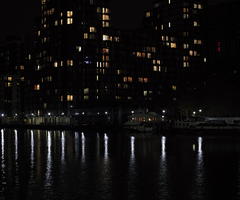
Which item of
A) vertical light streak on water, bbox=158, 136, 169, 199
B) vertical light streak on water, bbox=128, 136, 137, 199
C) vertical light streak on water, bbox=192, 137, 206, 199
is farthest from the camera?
vertical light streak on water, bbox=128, 136, 137, 199

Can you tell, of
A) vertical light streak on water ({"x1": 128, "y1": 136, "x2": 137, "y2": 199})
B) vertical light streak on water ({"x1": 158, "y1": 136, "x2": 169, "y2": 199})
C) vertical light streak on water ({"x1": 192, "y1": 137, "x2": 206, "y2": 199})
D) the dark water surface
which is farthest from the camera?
vertical light streak on water ({"x1": 128, "y1": 136, "x2": 137, "y2": 199})

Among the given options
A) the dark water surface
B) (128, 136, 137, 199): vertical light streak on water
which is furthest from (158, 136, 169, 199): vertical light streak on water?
(128, 136, 137, 199): vertical light streak on water

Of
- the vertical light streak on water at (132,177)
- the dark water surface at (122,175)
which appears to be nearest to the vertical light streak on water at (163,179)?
the dark water surface at (122,175)

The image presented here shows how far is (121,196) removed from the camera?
3691 centimetres

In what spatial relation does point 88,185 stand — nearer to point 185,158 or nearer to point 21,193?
point 21,193

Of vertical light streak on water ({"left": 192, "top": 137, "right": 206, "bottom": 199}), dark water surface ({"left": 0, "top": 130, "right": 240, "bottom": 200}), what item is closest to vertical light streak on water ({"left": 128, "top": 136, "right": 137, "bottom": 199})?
dark water surface ({"left": 0, "top": 130, "right": 240, "bottom": 200})

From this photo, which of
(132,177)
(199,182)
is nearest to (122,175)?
(132,177)

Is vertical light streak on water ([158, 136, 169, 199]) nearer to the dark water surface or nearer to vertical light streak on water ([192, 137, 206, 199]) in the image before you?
the dark water surface

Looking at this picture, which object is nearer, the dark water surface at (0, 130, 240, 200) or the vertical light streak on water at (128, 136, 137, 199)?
the dark water surface at (0, 130, 240, 200)

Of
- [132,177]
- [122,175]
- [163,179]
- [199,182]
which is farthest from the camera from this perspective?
[122,175]

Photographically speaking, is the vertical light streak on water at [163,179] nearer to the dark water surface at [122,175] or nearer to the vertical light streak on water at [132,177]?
the dark water surface at [122,175]

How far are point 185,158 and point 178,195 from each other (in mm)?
24770

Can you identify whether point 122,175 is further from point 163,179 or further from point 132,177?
point 163,179

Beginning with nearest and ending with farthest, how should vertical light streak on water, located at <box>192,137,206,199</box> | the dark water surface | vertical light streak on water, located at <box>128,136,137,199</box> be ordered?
vertical light streak on water, located at <box>192,137,206,199</box>, the dark water surface, vertical light streak on water, located at <box>128,136,137,199</box>
